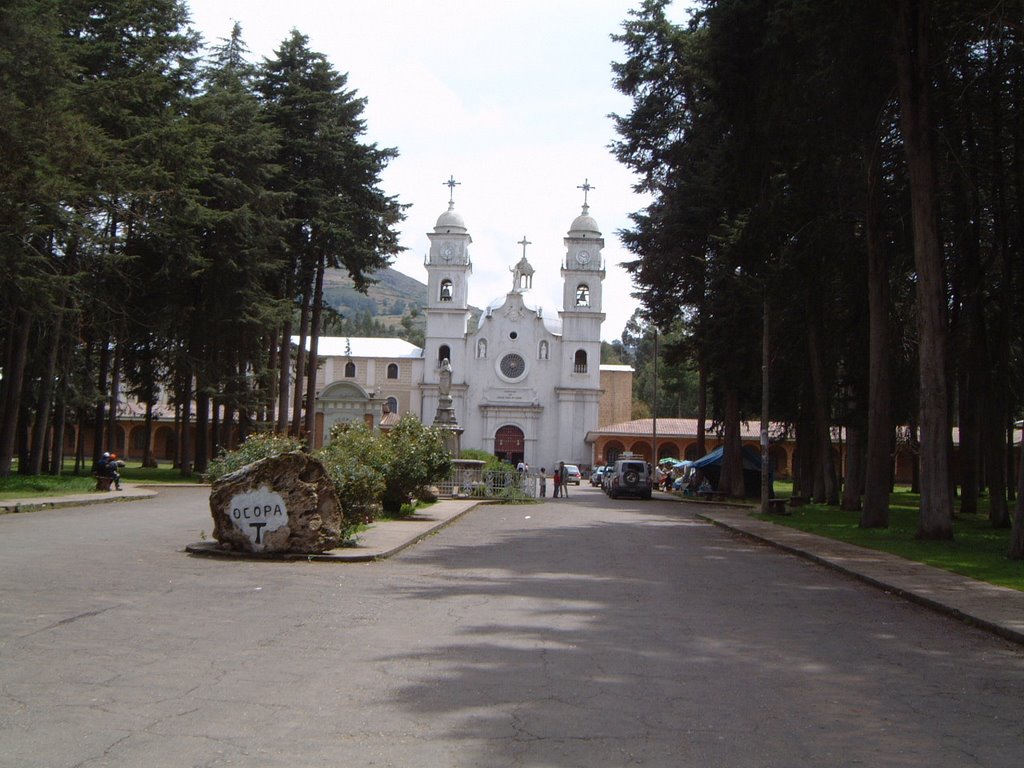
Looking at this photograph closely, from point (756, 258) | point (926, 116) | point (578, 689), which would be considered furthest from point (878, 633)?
point (756, 258)

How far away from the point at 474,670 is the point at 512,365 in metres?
74.1

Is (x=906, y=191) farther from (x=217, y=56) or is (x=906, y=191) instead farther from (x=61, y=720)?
(x=217, y=56)

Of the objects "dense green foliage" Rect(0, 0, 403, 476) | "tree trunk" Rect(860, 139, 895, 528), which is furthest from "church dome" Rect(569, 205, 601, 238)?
"tree trunk" Rect(860, 139, 895, 528)

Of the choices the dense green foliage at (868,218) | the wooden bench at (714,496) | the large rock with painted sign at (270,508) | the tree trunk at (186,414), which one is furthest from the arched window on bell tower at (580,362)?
the large rock with painted sign at (270,508)

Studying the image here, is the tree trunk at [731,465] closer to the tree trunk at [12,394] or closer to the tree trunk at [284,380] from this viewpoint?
the tree trunk at [284,380]

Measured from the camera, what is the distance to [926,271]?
20.1m

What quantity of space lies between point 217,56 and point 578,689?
42268 millimetres

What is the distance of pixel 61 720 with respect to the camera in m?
5.88

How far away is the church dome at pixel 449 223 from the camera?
79.4 m

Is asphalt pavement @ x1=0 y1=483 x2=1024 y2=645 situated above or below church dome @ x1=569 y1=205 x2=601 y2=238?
below

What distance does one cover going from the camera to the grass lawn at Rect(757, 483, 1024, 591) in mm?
15141

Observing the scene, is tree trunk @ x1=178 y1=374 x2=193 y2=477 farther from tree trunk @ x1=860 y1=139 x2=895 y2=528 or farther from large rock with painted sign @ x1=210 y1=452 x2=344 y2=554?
large rock with painted sign @ x1=210 y1=452 x2=344 y2=554

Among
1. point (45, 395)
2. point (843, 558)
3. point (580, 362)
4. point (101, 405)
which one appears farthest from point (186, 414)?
point (580, 362)

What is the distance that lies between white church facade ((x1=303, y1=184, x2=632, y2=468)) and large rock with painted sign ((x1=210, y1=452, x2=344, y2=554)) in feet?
208
